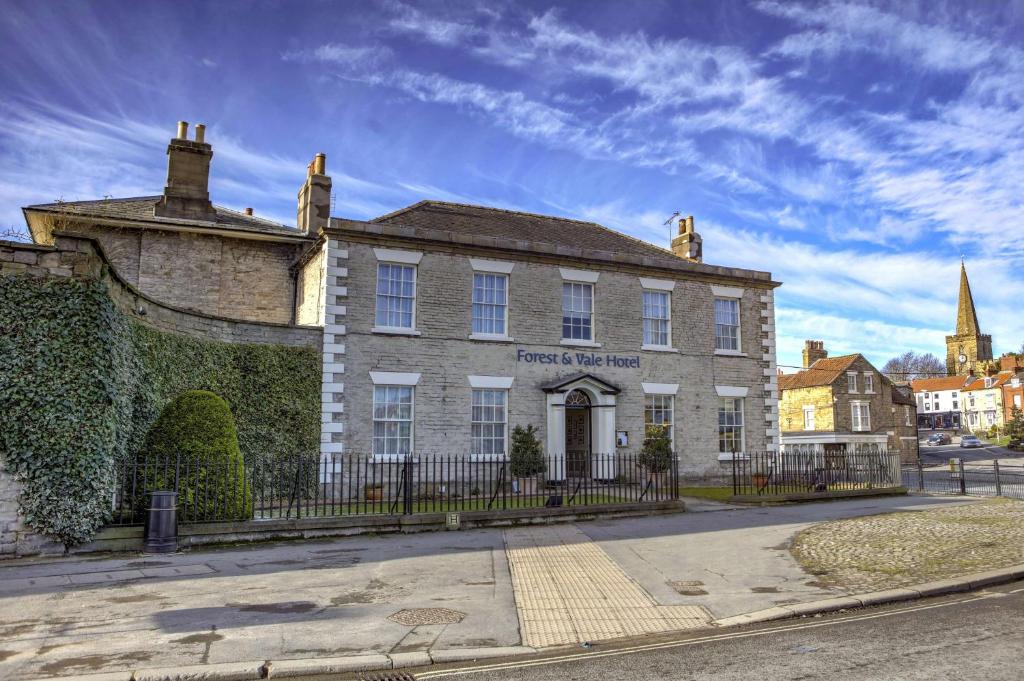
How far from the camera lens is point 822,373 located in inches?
2062

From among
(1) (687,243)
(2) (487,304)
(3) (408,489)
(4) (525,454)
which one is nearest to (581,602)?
(3) (408,489)

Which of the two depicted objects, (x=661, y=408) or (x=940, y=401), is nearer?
(x=661, y=408)

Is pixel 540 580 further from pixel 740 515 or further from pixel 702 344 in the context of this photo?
pixel 702 344

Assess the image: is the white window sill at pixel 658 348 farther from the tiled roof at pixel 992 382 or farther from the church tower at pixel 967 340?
the church tower at pixel 967 340

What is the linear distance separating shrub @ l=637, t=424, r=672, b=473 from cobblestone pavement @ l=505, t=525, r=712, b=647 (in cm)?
917

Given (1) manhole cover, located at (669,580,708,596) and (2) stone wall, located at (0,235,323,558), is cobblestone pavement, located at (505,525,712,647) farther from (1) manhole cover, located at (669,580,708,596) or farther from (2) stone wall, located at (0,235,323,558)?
(2) stone wall, located at (0,235,323,558)

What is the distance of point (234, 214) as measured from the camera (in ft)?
83.0

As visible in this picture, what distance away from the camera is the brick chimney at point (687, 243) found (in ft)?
88.9

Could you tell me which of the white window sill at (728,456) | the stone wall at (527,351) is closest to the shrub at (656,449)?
the stone wall at (527,351)

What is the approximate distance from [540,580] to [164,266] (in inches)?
692

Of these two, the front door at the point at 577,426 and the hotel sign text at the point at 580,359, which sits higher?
the hotel sign text at the point at 580,359

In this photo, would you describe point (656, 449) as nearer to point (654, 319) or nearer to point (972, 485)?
point (654, 319)

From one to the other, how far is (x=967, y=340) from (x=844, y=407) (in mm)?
81519

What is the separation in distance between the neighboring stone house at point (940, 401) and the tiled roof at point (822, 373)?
212 ft
